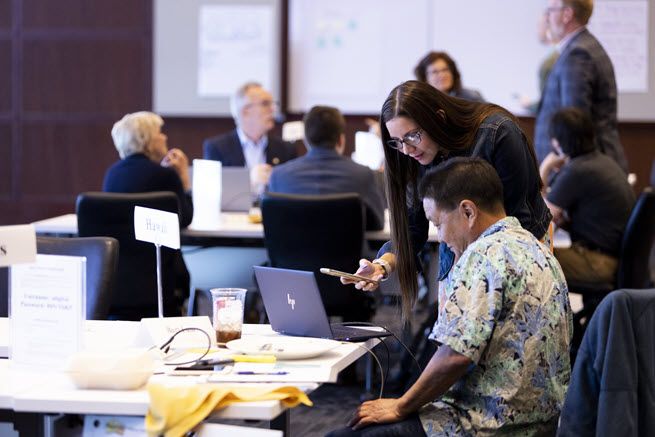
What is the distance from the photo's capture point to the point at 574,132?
4703 mm

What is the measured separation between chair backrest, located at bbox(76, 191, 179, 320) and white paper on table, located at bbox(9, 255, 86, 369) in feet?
6.32

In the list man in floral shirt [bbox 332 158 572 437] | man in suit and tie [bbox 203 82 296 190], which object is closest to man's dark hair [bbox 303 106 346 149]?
man in suit and tie [bbox 203 82 296 190]

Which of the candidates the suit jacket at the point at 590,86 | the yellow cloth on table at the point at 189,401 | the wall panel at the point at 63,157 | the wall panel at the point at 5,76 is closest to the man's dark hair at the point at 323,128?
the suit jacket at the point at 590,86

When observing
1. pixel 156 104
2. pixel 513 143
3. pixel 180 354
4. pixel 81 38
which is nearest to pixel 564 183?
pixel 513 143

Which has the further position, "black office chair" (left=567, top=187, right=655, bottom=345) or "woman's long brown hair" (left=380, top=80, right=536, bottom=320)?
"black office chair" (left=567, top=187, right=655, bottom=345)

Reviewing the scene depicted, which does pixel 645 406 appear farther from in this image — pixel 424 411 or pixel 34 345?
pixel 34 345

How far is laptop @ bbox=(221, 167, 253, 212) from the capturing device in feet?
17.5

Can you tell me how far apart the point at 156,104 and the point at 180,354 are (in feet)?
20.2

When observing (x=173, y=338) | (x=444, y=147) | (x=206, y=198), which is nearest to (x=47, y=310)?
(x=173, y=338)

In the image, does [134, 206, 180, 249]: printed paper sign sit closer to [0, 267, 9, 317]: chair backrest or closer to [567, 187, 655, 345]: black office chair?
[0, 267, 9, 317]: chair backrest

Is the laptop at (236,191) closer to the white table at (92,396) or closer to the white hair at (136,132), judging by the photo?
the white hair at (136,132)

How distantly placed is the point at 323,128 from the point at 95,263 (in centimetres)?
188

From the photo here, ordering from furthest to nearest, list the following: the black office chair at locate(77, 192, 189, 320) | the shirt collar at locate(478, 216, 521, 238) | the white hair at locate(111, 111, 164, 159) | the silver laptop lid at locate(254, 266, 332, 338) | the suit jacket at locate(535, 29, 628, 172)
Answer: the suit jacket at locate(535, 29, 628, 172) < the white hair at locate(111, 111, 164, 159) < the black office chair at locate(77, 192, 189, 320) < the silver laptop lid at locate(254, 266, 332, 338) < the shirt collar at locate(478, 216, 521, 238)

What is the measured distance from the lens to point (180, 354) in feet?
7.79
